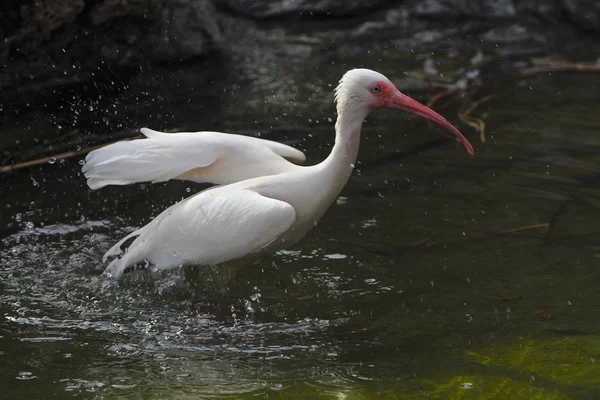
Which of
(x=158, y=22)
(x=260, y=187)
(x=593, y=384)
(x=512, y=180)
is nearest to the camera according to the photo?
(x=593, y=384)

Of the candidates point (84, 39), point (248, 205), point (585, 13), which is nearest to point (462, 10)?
point (585, 13)

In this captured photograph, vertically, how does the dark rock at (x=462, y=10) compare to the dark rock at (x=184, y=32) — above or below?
below

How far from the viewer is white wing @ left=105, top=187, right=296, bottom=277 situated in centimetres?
451

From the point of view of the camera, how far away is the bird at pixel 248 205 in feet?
15.2

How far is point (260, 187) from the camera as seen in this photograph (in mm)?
4762

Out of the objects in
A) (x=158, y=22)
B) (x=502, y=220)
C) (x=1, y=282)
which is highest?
(x=158, y=22)

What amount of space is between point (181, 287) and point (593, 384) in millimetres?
2231

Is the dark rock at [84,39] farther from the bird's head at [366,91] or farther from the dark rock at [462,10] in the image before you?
the bird's head at [366,91]

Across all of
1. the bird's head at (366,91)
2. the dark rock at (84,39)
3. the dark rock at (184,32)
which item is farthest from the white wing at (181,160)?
the dark rock at (184,32)

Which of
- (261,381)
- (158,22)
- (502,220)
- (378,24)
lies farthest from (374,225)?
(378,24)

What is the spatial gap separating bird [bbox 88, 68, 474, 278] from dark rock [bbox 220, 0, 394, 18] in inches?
220

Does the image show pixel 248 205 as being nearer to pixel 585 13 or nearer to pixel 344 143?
pixel 344 143

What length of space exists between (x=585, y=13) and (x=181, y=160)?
6614 millimetres

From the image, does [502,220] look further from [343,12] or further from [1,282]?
[343,12]
